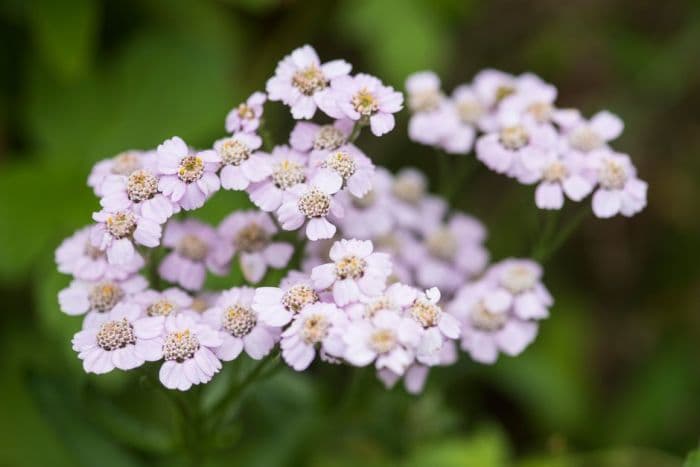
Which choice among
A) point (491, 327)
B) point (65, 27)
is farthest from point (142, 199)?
point (65, 27)

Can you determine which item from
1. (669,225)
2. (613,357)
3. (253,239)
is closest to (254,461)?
(253,239)

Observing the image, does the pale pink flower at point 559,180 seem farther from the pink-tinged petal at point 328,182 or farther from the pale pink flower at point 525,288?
the pink-tinged petal at point 328,182

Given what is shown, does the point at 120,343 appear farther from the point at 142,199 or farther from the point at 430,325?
the point at 430,325

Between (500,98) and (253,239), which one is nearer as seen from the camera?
(253,239)

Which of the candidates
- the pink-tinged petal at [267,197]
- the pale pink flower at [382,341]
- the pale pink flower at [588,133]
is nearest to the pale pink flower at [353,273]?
the pale pink flower at [382,341]

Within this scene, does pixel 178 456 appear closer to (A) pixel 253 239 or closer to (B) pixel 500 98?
(A) pixel 253 239

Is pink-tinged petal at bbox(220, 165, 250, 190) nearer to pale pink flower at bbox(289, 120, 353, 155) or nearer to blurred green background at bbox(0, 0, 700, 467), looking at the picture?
pale pink flower at bbox(289, 120, 353, 155)
